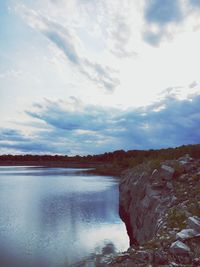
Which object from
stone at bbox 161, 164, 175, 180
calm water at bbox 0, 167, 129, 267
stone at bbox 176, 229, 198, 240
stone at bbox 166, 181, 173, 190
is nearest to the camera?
stone at bbox 176, 229, 198, 240

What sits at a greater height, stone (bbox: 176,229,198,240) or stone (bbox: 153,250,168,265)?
stone (bbox: 176,229,198,240)

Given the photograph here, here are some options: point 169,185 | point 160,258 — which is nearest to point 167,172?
point 169,185

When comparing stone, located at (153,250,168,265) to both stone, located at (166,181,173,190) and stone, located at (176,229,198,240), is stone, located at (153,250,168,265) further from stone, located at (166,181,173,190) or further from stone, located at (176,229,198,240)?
stone, located at (166,181,173,190)

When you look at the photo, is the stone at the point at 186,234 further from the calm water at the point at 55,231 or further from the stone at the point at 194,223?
the calm water at the point at 55,231

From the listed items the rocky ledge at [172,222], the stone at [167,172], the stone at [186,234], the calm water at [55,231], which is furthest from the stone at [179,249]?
the stone at [167,172]

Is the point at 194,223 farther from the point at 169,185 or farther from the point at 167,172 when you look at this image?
the point at 167,172

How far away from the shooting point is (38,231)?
1239 inches

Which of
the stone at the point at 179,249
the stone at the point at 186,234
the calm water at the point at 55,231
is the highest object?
the stone at the point at 186,234

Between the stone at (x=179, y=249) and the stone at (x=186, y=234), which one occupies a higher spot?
the stone at (x=186, y=234)

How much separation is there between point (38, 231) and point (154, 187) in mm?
14263

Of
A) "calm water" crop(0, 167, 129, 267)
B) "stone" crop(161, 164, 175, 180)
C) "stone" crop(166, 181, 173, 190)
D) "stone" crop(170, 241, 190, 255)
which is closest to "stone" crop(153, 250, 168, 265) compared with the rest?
"stone" crop(170, 241, 190, 255)

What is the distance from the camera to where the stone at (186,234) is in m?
12.0

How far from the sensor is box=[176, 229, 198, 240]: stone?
39.5ft

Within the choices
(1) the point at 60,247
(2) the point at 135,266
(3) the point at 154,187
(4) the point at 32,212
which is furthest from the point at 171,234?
(4) the point at 32,212
